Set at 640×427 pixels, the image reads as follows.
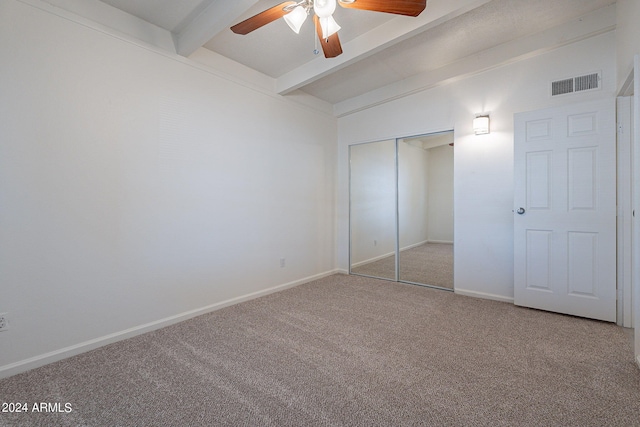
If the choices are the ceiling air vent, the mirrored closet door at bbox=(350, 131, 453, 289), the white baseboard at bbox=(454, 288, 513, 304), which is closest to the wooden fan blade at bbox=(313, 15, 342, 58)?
the mirrored closet door at bbox=(350, 131, 453, 289)

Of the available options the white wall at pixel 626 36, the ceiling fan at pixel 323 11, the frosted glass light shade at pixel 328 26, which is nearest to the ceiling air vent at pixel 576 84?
the white wall at pixel 626 36

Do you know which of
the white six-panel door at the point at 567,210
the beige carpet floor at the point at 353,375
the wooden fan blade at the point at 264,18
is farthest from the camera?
the white six-panel door at the point at 567,210

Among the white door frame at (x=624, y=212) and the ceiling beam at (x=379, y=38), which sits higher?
the ceiling beam at (x=379, y=38)

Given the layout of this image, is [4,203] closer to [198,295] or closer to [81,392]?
[81,392]

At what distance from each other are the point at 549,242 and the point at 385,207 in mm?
2029

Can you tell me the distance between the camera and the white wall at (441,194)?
3830 millimetres

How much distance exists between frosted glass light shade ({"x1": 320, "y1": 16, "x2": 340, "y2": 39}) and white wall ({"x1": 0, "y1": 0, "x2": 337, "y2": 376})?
1.62 metres

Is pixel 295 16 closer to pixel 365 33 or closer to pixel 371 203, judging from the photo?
pixel 365 33

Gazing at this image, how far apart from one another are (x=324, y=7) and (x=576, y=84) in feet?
8.70

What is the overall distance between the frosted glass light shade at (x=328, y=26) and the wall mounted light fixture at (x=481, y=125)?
2.12 metres

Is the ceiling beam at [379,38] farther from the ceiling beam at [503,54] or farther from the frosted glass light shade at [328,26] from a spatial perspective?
the ceiling beam at [503,54]

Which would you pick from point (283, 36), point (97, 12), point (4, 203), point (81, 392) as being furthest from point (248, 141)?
point (81, 392)

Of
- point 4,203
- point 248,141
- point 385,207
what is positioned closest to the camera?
point 4,203

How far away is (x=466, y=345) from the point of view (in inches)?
88.0
